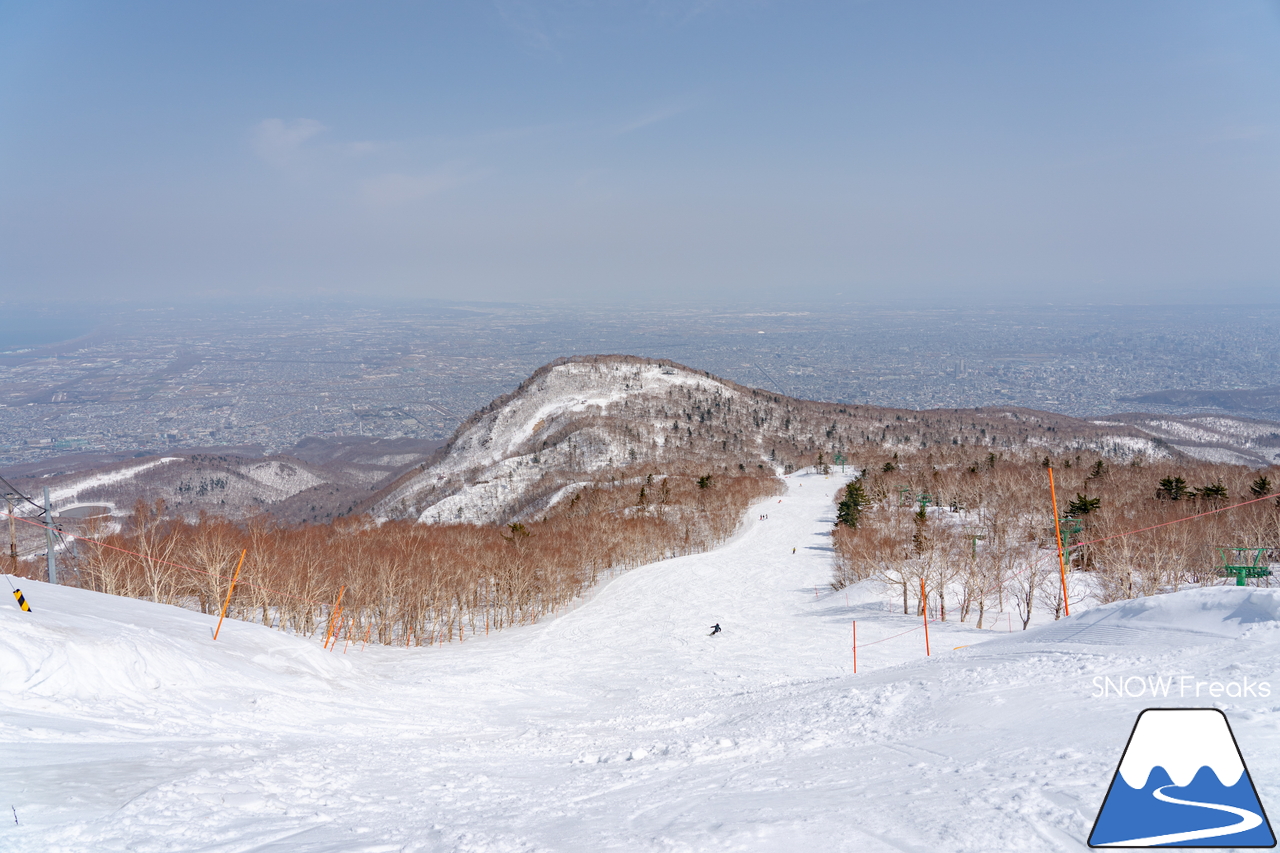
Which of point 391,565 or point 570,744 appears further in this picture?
point 391,565

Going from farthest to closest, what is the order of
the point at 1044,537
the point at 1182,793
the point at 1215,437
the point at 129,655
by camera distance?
the point at 1215,437 < the point at 1044,537 < the point at 129,655 < the point at 1182,793

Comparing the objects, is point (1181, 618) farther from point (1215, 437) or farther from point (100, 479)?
point (1215, 437)

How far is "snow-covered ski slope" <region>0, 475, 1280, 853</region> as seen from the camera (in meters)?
7.75

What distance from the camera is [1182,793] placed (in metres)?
5.59

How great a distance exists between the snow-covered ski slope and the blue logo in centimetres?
86

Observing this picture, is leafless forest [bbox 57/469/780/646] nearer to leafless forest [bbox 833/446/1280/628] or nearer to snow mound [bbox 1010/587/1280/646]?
leafless forest [bbox 833/446/1280/628]

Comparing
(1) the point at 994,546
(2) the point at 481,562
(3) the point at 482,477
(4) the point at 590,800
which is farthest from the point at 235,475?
(4) the point at 590,800

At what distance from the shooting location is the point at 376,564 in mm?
47719

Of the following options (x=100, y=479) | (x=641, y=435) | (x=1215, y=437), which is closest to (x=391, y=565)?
(x=641, y=435)

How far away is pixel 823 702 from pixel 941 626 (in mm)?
22986

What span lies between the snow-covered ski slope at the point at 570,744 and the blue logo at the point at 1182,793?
0.86m

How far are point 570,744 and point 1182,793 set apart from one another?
38.1 feet

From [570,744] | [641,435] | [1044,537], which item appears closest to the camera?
[570,744]

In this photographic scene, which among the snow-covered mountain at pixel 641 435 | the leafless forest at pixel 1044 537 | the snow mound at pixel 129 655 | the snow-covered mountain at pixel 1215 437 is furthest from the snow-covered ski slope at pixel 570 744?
the snow-covered mountain at pixel 1215 437
